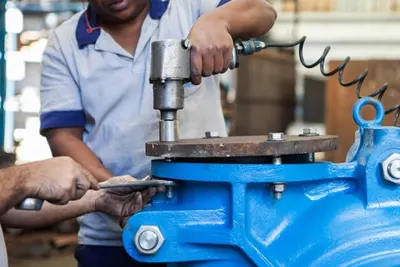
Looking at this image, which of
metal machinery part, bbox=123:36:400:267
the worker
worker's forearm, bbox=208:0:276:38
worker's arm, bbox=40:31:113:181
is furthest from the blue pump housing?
worker's arm, bbox=40:31:113:181

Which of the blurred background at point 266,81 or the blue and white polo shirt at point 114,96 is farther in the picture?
the blurred background at point 266,81

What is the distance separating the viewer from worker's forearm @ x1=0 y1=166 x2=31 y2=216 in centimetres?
104

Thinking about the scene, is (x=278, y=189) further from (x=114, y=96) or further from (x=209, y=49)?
(x=114, y=96)

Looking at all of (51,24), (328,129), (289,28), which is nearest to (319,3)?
(289,28)

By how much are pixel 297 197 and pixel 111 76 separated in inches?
22.9

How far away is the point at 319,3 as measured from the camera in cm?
721

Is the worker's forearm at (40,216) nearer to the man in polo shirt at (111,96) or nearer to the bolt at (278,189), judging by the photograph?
the man in polo shirt at (111,96)

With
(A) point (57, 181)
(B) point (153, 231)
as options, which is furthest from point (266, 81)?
(B) point (153, 231)

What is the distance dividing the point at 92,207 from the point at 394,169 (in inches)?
22.6

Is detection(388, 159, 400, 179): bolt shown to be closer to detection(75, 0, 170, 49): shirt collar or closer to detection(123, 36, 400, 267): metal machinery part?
detection(123, 36, 400, 267): metal machinery part

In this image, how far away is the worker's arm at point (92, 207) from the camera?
1152mm

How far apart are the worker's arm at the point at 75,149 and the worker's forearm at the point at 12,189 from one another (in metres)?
0.25

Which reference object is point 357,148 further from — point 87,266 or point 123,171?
point 87,266

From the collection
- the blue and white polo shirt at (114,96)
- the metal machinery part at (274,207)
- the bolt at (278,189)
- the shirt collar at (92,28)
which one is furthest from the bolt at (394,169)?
→ the shirt collar at (92,28)
